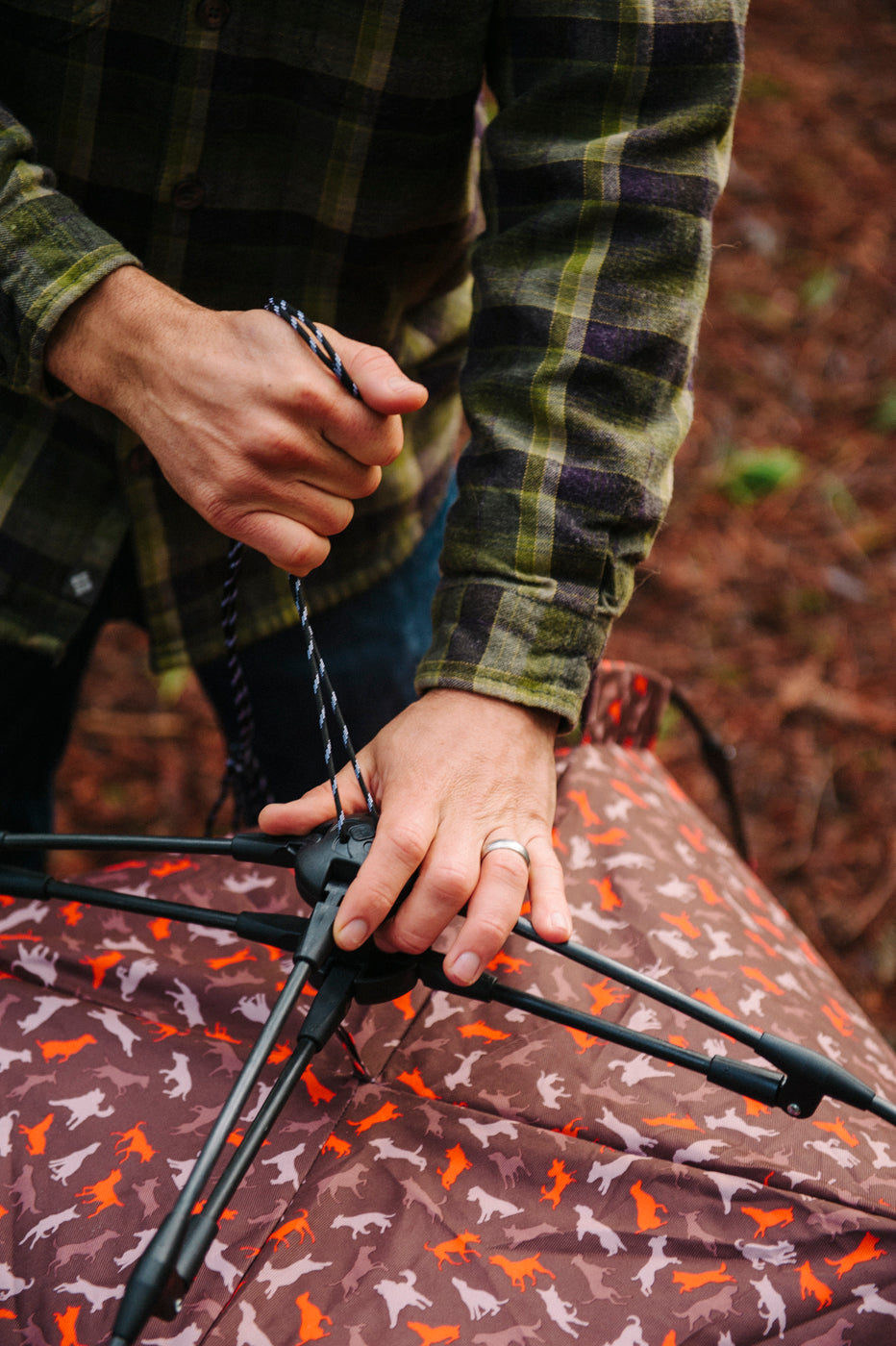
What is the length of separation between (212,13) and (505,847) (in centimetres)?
72

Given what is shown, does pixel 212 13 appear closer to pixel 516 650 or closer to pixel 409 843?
pixel 516 650

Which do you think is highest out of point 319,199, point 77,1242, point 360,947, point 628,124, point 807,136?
point 807,136

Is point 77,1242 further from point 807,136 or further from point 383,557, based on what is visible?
point 807,136

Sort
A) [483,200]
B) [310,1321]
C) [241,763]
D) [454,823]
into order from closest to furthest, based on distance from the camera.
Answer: [310,1321]
[454,823]
[483,200]
[241,763]

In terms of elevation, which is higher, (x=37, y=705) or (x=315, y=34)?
(x=315, y=34)

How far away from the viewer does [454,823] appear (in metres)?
0.64

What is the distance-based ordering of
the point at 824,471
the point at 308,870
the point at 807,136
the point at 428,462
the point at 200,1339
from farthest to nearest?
the point at 807,136 → the point at 824,471 → the point at 428,462 → the point at 308,870 → the point at 200,1339

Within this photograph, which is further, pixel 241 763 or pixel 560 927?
pixel 241 763

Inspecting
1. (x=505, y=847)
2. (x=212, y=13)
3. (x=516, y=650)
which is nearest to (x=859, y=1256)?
(x=505, y=847)

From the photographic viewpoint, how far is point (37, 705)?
1.05m

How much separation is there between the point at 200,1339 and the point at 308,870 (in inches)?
10.7

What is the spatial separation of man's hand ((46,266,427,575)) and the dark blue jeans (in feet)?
1.22

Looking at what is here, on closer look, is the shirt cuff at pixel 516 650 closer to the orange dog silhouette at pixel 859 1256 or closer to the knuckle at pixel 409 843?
the knuckle at pixel 409 843

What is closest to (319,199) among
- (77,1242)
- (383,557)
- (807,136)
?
(383,557)
